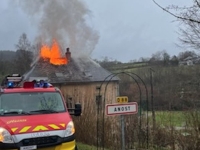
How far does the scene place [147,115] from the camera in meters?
11.2

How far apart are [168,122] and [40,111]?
162 inches

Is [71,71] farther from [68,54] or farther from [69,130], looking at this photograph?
[69,130]

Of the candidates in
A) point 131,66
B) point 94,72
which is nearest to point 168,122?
point 94,72

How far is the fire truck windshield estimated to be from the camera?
25.3 feet

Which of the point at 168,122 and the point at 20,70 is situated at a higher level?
the point at 20,70

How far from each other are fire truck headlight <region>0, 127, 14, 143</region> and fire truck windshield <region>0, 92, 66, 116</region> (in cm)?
76

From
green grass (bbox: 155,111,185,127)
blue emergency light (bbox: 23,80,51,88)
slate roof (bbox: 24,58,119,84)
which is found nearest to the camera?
green grass (bbox: 155,111,185,127)

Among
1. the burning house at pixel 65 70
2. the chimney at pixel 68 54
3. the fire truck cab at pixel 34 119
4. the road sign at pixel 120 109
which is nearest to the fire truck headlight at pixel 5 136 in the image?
the fire truck cab at pixel 34 119

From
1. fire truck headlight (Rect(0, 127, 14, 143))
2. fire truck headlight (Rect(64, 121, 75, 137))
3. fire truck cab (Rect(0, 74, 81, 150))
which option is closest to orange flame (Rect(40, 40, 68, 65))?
fire truck cab (Rect(0, 74, 81, 150))

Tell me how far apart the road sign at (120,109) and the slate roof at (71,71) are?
26.8 metres

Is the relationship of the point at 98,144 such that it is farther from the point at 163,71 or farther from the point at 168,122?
the point at 163,71

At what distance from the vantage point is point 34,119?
24.0 ft

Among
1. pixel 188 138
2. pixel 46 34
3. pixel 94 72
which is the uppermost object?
pixel 46 34

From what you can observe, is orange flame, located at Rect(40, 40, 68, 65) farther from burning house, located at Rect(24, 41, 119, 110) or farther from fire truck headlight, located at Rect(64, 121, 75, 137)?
fire truck headlight, located at Rect(64, 121, 75, 137)
